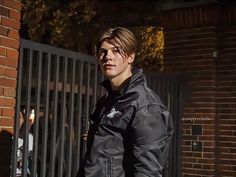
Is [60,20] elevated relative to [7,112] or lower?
elevated

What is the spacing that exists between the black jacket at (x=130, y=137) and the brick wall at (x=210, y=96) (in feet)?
11.6

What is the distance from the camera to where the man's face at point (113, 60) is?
2.38m

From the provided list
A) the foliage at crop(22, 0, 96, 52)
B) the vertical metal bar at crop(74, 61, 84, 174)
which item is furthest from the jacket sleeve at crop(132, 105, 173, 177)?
the foliage at crop(22, 0, 96, 52)

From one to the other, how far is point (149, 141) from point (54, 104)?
1.97 meters

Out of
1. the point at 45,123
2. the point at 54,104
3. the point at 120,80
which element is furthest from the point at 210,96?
the point at 120,80

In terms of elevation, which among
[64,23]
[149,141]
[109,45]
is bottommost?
[149,141]

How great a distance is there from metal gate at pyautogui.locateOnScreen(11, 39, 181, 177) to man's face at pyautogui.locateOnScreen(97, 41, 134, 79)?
4.57 feet

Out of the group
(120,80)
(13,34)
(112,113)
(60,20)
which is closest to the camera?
(112,113)

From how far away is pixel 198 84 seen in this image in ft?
19.4

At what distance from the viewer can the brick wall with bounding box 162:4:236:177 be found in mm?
5762

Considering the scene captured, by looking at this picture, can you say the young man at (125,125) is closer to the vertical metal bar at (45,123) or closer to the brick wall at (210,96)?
the vertical metal bar at (45,123)

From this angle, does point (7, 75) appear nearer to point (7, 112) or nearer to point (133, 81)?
point (7, 112)

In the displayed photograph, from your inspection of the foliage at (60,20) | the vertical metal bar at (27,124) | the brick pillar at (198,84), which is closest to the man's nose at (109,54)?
the vertical metal bar at (27,124)

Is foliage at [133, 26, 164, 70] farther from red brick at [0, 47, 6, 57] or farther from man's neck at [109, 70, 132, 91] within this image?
man's neck at [109, 70, 132, 91]
